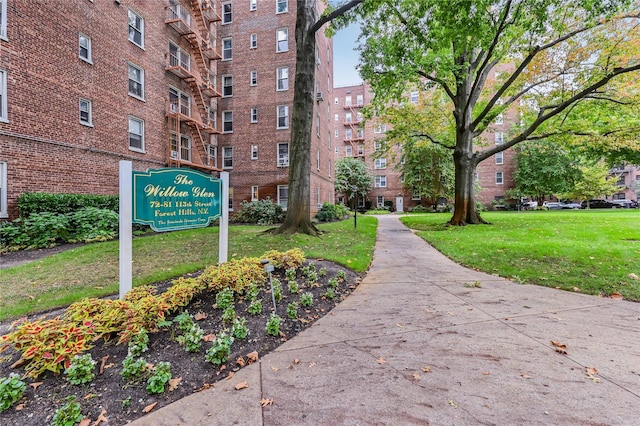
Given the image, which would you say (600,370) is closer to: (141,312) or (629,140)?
(141,312)

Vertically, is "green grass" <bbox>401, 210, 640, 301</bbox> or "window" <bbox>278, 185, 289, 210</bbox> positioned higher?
"window" <bbox>278, 185, 289, 210</bbox>

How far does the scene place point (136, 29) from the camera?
14.5 metres

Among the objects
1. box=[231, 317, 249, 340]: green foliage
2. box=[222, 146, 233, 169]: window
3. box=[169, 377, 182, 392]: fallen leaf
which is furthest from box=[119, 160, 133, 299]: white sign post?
box=[222, 146, 233, 169]: window

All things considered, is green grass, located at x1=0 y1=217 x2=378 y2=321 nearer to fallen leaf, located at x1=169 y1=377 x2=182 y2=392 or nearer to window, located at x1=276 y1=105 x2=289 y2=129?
fallen leaf, located at x1=169 y1=377 x2=182 y2=392

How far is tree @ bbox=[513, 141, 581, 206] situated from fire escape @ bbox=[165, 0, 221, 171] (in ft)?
111

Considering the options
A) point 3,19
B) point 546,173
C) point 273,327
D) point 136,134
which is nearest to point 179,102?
point 136,134

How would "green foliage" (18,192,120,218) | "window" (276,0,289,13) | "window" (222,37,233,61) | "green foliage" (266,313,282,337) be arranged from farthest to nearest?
"window" (222,37,233,61) < "window" (276,0,289,13) < "green foliage" (18,192,120,218) < "green foliage" (266,313,282,337)

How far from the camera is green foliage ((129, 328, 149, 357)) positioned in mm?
2686

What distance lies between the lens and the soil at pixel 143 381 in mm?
2121

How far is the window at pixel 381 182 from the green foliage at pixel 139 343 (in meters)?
40.0

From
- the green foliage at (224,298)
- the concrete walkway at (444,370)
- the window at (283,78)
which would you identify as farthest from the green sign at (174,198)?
the window at (283,78)

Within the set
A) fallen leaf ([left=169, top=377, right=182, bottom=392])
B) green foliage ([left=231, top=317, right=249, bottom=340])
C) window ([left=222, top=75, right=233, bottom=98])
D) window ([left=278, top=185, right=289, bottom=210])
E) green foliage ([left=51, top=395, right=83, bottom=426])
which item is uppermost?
window ([left=222, top=75, right=233, bottom=98])

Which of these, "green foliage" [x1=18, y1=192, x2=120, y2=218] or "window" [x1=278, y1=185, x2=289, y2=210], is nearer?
"green foliage" [x1=18, y1=192, x2=120, y2=218]

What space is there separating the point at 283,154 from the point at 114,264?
14183 millimetres
